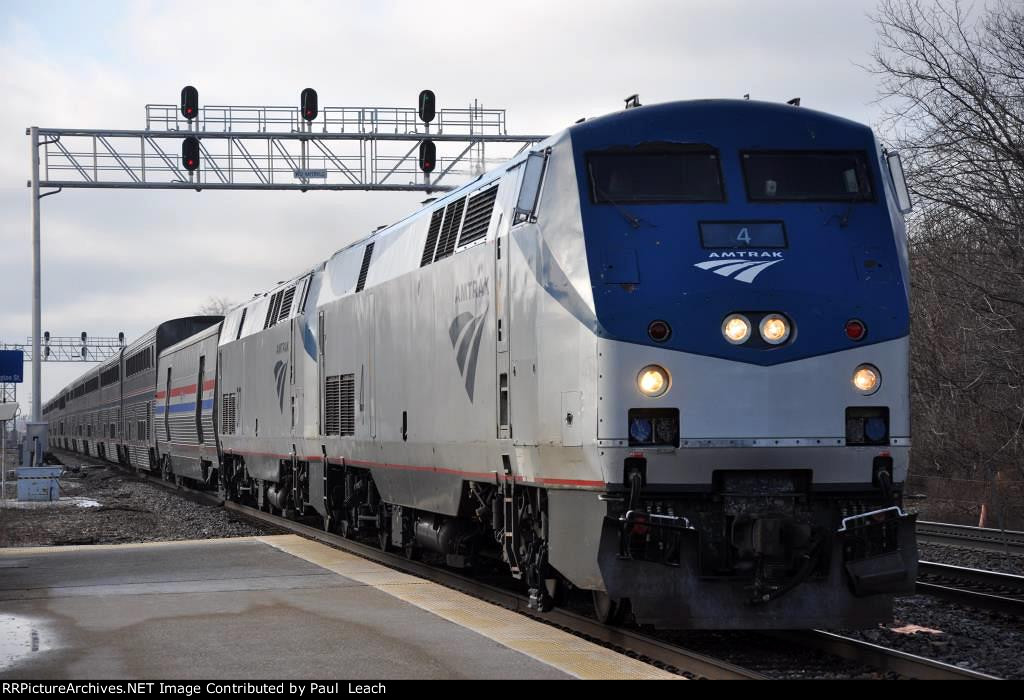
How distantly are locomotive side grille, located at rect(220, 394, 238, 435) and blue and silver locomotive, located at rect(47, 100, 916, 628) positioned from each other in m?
14.2

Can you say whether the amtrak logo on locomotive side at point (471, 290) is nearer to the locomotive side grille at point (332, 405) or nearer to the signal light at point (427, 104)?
the locomotive side grille at point (332, 405)

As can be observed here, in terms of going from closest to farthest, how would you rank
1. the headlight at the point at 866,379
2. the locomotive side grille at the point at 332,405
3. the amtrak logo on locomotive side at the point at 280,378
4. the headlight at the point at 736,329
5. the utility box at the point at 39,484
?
1. the headlight at the point at 736,329
2. the headlight at the point at 866,379
3. the locomotive side grille at the point at 332,405
4. the amtrak logo on locomotive side at the point at 280,378
5. the utility box at the point at 39,484

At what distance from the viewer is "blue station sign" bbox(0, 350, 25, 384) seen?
98.1 ft

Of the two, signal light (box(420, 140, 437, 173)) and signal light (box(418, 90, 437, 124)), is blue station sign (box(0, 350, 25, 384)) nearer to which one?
signal light (box(420, 140, 437, 173))

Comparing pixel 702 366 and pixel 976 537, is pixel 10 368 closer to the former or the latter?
pixel 976 537

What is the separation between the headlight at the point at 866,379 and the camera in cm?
844

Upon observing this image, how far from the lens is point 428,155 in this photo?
1168 inches

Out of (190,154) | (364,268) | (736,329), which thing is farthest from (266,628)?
(190,154)

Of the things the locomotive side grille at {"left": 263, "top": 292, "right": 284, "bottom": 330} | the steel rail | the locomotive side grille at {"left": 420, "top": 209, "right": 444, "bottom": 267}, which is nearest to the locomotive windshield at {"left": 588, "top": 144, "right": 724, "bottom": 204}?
the steel rail

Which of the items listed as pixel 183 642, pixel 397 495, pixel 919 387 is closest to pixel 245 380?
pixel 397 495

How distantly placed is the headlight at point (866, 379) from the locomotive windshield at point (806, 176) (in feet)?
4.24

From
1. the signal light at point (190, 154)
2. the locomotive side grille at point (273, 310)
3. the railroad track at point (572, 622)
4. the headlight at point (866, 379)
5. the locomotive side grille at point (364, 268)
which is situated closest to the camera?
the railroad track at point (572, 622)

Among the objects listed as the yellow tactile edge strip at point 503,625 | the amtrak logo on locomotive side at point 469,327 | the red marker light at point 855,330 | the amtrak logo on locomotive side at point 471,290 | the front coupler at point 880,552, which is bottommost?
the yellow tactile edge strip at point 503,625

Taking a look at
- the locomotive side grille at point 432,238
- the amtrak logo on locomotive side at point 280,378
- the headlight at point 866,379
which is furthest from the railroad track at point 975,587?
the amtrak logo on locomotive side at point 280,378
